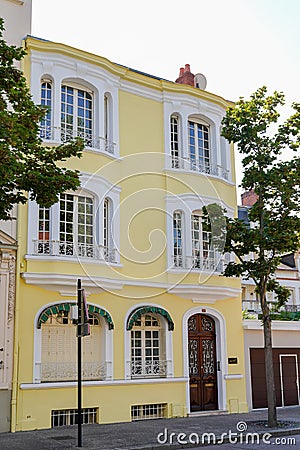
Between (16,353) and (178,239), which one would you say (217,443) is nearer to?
(16,353)

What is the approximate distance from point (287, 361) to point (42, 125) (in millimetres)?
11882

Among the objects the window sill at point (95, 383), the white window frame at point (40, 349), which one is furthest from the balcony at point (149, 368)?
the white window frame at point (40, 349)

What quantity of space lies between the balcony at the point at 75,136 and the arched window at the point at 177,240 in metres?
3.07

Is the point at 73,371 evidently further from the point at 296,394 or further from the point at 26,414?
the point at 296,394

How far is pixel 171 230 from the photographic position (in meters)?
18.8

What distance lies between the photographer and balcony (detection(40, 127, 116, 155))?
16.9 metres

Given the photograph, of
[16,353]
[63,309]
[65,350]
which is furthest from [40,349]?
[63,309]

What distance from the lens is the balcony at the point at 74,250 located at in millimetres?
16219

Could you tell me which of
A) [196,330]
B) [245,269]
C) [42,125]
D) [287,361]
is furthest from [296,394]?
[42,125]

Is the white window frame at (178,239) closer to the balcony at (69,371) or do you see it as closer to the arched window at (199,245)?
the arched window at (199,245)

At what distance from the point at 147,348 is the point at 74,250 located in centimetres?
399

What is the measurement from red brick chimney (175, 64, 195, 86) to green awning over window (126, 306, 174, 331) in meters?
9.10

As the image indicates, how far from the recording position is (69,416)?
1598cm

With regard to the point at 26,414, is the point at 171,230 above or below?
above
